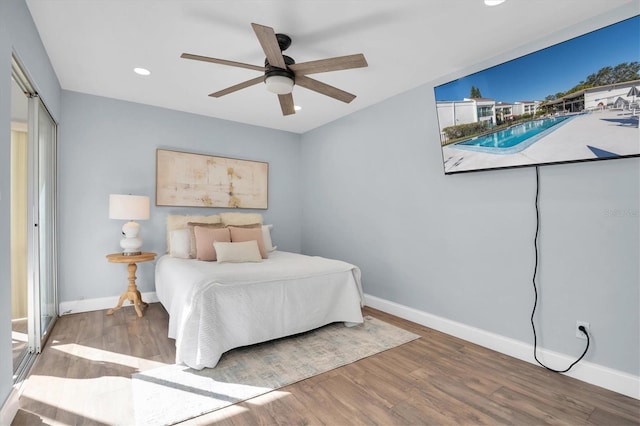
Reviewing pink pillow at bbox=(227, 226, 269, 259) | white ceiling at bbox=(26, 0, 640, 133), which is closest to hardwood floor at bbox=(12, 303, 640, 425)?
pink pillow at bbox=(227, 226, 269, 259)

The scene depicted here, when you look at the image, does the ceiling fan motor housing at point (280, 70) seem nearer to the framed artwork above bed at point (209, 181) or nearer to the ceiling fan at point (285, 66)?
the ceiling fan at point (285, 66)

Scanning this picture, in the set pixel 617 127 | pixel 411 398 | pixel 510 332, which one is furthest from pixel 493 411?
pixel 617 127

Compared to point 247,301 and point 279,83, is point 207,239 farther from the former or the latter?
point 279,83

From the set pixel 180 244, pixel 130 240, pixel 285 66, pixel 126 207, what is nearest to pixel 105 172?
pixel 126 207

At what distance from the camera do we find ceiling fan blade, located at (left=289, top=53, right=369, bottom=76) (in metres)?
2.02

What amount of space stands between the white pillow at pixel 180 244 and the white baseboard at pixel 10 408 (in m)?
1.94

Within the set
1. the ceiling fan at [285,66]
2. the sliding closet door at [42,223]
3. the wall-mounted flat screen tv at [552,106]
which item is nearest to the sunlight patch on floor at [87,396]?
the sliding closet door at [42,223]

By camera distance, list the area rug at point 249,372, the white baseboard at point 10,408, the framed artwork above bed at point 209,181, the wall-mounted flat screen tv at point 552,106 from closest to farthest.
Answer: the white baseboard at point 10,408 → the area rug at point 249,372 → the wall-mounted flat screen tv at point 552,106 → the framed artwork above bed at point 209,181

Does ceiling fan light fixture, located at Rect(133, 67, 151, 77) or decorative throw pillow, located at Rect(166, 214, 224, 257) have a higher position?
ceiling fan light fixture, located at Rect(133, 67, 151, 77)

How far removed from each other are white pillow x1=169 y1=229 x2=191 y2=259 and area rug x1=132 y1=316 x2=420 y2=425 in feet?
5.08

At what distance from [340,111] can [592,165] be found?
110 inches

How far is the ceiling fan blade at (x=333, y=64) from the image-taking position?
202 cm

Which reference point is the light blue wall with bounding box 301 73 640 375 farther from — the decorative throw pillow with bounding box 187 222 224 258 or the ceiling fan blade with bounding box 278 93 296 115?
the decorative throw pillow with bounding box 187 222 224 258

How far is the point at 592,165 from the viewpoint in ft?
7.23
